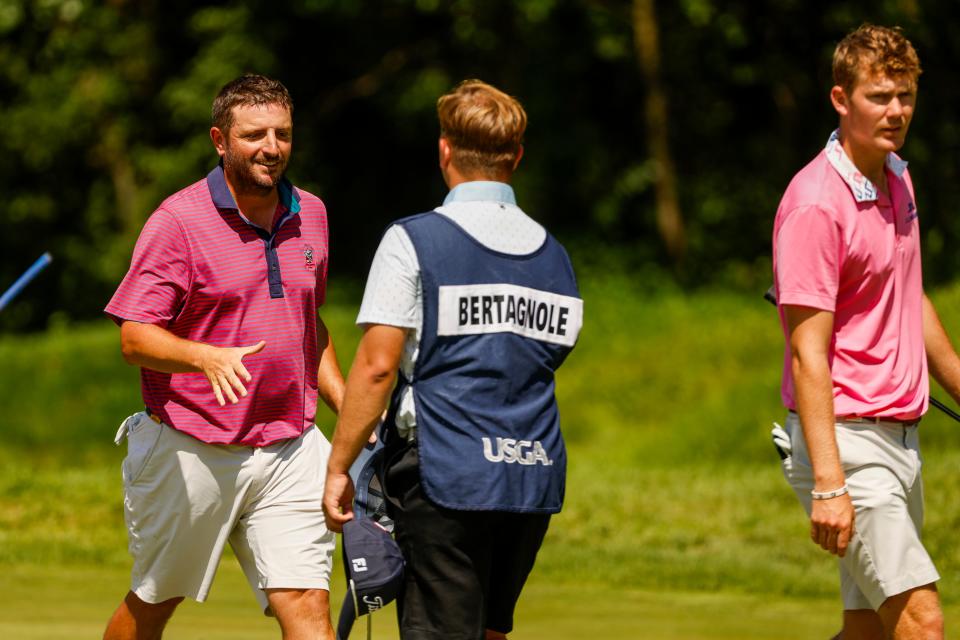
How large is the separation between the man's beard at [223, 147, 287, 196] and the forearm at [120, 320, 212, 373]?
1.60 ft

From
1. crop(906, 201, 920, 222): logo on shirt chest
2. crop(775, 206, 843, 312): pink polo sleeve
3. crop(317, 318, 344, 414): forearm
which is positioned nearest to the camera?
crop(775, 206, 843, 312): pink polo sleeve

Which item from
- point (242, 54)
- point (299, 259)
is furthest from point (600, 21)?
point (299, 259)

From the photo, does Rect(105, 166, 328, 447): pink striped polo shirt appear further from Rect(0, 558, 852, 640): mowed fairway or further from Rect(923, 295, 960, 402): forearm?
Rect(0, 558, 852, 640): mowed fairway

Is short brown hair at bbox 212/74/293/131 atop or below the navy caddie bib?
atop

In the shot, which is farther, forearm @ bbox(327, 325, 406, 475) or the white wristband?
the white wristband

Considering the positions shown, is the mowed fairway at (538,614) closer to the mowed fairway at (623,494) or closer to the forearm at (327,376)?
the mowed fairway at (623,494)

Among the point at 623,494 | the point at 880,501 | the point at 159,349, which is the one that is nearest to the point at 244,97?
the point at 159,349

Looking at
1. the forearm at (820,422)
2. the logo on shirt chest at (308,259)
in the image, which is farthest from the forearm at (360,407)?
the forearm at (820,422)

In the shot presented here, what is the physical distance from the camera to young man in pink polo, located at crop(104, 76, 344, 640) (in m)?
4.85

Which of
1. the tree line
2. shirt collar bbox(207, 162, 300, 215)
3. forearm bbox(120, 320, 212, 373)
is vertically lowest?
forearm bbox(120, 320, 212, 373)

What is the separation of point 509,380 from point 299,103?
20538 mm

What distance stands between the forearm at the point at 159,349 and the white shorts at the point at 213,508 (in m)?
0.35

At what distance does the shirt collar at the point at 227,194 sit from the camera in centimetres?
493

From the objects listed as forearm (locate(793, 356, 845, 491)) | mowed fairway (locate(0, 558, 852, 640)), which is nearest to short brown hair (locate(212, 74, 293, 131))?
forearm (locate(793, 356, 845, 491))
